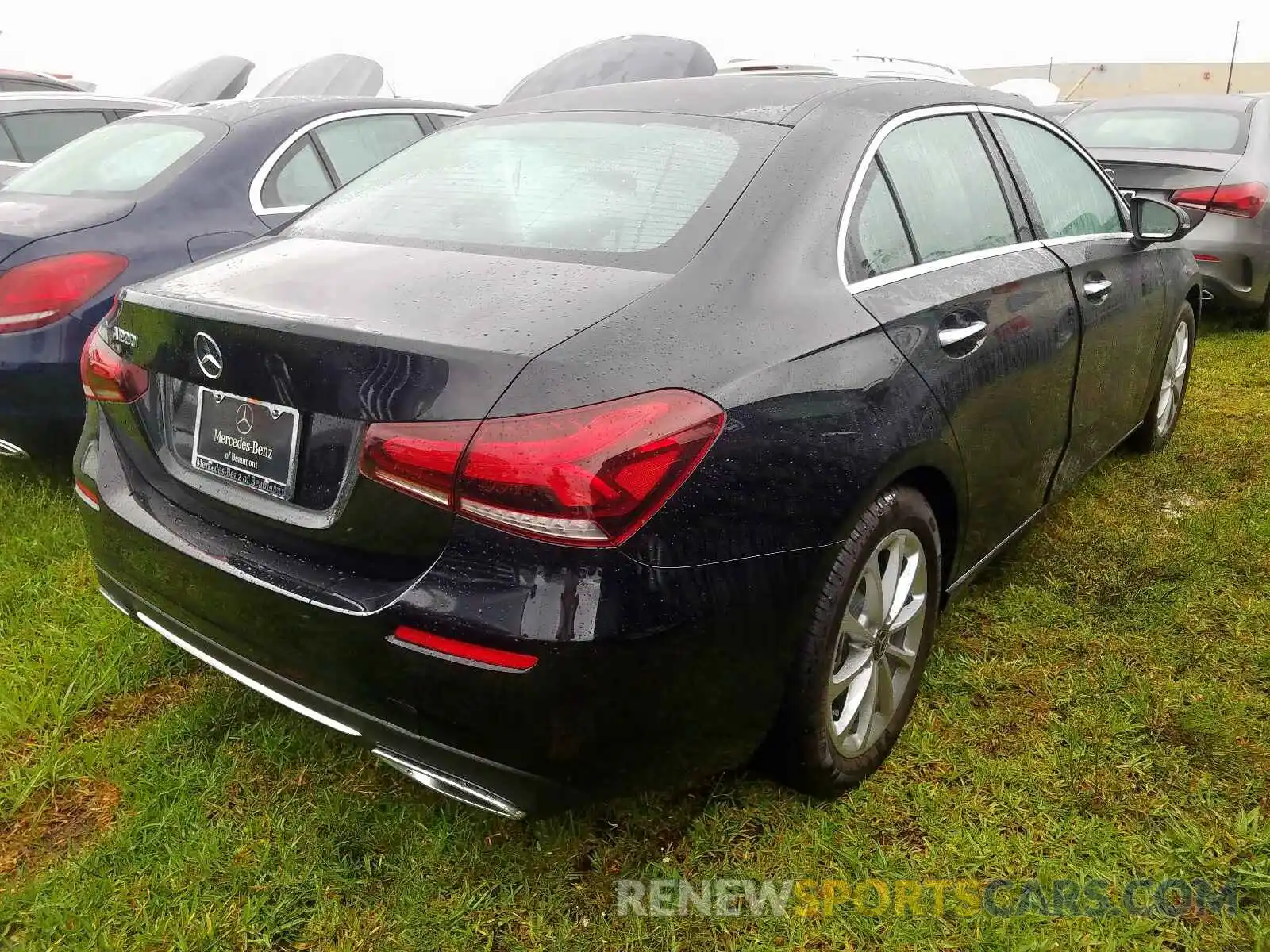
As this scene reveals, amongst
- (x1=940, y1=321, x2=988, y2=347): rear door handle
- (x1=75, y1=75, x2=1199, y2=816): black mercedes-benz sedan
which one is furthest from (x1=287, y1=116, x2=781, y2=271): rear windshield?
(x1=940, y1=321, x2=988, y2=347): rear door handle

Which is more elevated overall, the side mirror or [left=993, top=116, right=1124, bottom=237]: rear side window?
[left=993, top=116, right=1124, bottom=237]: rear side window

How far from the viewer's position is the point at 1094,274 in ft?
9.75

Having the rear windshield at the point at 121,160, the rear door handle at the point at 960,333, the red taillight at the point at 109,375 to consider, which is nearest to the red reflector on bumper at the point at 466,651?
the red taillight at the point at 109,375

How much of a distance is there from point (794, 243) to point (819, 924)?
4.21 feet

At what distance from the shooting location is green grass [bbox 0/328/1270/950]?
188 centimetres

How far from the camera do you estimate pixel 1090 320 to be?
2906mm

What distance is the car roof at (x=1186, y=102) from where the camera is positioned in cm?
632

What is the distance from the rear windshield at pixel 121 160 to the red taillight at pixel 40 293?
50cm

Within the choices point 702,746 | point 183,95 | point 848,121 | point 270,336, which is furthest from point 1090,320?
point 183,95

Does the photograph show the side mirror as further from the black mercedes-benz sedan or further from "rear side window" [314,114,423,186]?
"rear side window" [314,114,423,186]

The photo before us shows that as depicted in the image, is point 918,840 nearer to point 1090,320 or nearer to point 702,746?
point 702,746

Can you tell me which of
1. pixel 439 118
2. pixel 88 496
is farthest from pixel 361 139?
pixel 88 496

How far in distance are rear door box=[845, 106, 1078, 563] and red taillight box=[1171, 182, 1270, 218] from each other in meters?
3.61

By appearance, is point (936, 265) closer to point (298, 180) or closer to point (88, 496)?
point (88, 496)
